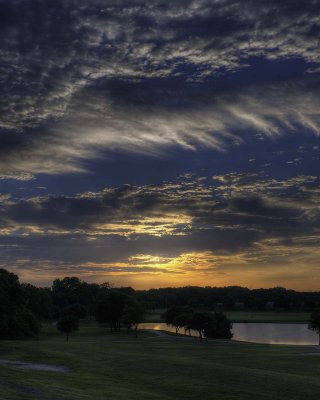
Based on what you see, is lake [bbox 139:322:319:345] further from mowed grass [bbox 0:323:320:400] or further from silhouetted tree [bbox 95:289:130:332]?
mowed grass [bbox 0:323:320:400]

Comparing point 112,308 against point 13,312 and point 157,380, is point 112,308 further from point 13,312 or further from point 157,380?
point 157,380

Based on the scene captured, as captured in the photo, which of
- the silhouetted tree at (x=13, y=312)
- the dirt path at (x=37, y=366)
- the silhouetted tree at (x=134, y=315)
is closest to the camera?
the dirt path at (x=37, y=366)

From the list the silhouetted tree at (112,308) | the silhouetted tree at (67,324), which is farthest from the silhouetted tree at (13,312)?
the silhouetted tree at (112,308)

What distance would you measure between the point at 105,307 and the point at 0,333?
47631 mm

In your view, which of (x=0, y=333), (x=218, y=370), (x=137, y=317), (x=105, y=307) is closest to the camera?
(x=218, y=370)

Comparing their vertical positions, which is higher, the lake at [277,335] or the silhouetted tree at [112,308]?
the silhouetted tree at [112,308]

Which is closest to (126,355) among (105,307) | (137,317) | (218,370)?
(218,370)

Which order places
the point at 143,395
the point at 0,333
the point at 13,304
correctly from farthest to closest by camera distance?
the point at 0,333 → the point at 13,304 → the point at 143,395

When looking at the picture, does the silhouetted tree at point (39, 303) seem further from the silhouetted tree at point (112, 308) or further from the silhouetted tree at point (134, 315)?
the silhouetted tree at point (134, 315)

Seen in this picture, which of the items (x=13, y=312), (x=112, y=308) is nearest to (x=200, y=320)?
(x=13, y=312)

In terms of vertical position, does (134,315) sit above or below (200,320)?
above

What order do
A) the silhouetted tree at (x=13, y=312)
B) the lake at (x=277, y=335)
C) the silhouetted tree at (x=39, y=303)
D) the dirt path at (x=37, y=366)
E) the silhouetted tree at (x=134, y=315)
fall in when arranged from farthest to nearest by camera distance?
the silhouetted tree at (x=39, y=303) < the silhouetted tree at (x=134, y=315) < the lake at (x=277, y=335) < the silhouetted tree at (x=13, y=312) < the dirt path at (x=37, y=366)

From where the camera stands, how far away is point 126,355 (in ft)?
185

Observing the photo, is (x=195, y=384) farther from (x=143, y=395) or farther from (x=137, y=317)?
(x=137, y=317)
